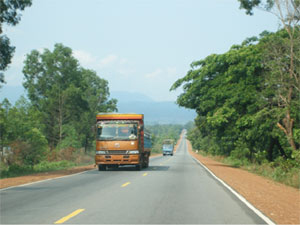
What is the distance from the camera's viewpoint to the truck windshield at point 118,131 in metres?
24.8

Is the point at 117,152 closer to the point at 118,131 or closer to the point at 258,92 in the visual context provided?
the point at 118,131

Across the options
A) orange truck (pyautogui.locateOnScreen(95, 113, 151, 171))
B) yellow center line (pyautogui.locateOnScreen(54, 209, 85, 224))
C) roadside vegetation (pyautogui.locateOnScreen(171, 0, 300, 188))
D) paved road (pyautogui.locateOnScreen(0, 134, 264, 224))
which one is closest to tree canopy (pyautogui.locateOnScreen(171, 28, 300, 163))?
roadside vegetation (pyautogui.locateOnScreen(171, 0, 300, 188))

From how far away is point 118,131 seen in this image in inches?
978

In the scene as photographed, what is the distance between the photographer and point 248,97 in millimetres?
30234

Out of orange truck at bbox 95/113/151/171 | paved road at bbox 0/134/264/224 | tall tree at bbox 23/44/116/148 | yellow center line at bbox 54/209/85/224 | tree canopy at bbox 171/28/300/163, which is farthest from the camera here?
tall tree at bbox 23/44/116/148

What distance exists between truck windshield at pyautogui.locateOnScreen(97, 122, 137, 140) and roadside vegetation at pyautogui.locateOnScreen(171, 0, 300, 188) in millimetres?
8035

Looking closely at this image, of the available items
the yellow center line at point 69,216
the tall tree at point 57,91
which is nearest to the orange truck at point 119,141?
the yellow center line at point 69,216

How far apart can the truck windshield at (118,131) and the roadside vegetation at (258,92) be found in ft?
26.4

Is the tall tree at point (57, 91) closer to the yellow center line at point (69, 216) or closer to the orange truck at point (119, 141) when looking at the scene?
the orange truck at point (119, 141)

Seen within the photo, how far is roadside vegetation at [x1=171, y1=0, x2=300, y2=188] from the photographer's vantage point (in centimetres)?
2570

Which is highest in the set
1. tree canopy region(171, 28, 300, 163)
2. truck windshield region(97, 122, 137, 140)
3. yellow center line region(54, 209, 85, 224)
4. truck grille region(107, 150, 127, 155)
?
tree canopy region(171, 28, 300, 163)

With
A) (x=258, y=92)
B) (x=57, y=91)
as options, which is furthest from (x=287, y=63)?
(x=57, y=91)

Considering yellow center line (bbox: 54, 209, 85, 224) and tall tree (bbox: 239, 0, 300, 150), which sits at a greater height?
tall tree (bbox: 239, 0, 300, 150)

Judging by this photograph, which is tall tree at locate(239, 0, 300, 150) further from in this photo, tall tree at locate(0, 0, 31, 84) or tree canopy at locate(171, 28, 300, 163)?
tall tree at locate(0, 0, 31, 84)
